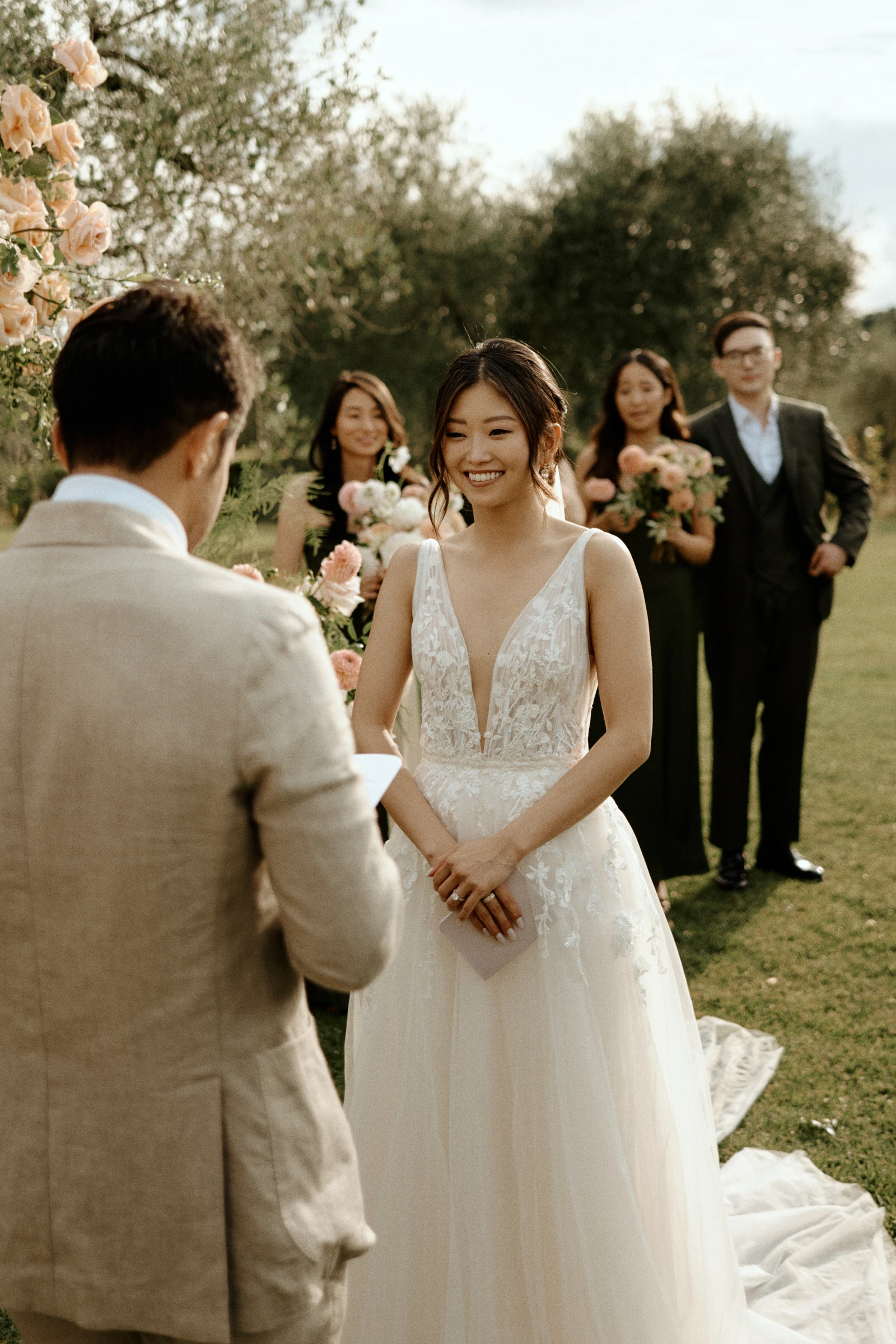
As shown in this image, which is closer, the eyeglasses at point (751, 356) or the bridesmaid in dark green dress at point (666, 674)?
the bridesmaid in dark green dress at point (666, 674)

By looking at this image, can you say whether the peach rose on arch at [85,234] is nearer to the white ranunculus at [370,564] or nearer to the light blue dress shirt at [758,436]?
the white ranunculus at [370,564]

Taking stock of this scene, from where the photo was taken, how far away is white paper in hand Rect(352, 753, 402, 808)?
1.61 metres

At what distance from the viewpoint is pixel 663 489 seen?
A: 5434 mm

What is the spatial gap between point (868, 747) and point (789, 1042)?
482cm

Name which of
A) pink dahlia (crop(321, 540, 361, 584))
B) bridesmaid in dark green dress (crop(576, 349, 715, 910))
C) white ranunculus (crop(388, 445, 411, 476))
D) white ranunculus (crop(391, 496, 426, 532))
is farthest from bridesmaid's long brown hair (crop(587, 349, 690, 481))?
pink dahlia (crop(321, 540, 361, 584))

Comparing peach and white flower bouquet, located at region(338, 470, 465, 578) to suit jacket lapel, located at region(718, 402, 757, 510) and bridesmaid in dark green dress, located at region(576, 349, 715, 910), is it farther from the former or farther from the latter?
suit jacket lapel, located at region(718, 402, 757, 510)

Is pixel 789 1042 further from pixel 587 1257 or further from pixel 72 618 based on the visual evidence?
pixel 72 618

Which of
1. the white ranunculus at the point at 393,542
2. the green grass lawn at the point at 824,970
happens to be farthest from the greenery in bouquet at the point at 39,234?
the green grass lawn at the point at 824,970

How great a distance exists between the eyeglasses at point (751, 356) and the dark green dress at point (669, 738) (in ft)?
3.24

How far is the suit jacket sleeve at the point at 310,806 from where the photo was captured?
1.26 m

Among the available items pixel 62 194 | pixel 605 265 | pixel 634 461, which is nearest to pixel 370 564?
pixel 634 461

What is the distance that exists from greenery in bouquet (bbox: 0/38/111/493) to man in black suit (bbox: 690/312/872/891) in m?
3.75

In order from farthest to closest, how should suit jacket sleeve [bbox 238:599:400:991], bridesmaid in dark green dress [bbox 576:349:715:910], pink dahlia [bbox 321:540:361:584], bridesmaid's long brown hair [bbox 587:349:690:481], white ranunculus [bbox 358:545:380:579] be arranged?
bridesmaid's long brown hair [bbox 587:349:690:481], bridesmaid in dark green dress [bbox 576:349:715:910], white ranunculus [bbox 358:545:380:579], pink dahlia [bbox 321:540:361:584], suit jacket sleeve [bbox 238:599:400:991]

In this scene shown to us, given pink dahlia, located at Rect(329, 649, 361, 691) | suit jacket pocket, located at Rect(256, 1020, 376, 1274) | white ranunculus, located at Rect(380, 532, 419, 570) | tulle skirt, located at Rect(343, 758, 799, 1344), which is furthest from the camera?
white ranunculus, located at Rect(380, 532, 419, 570)
